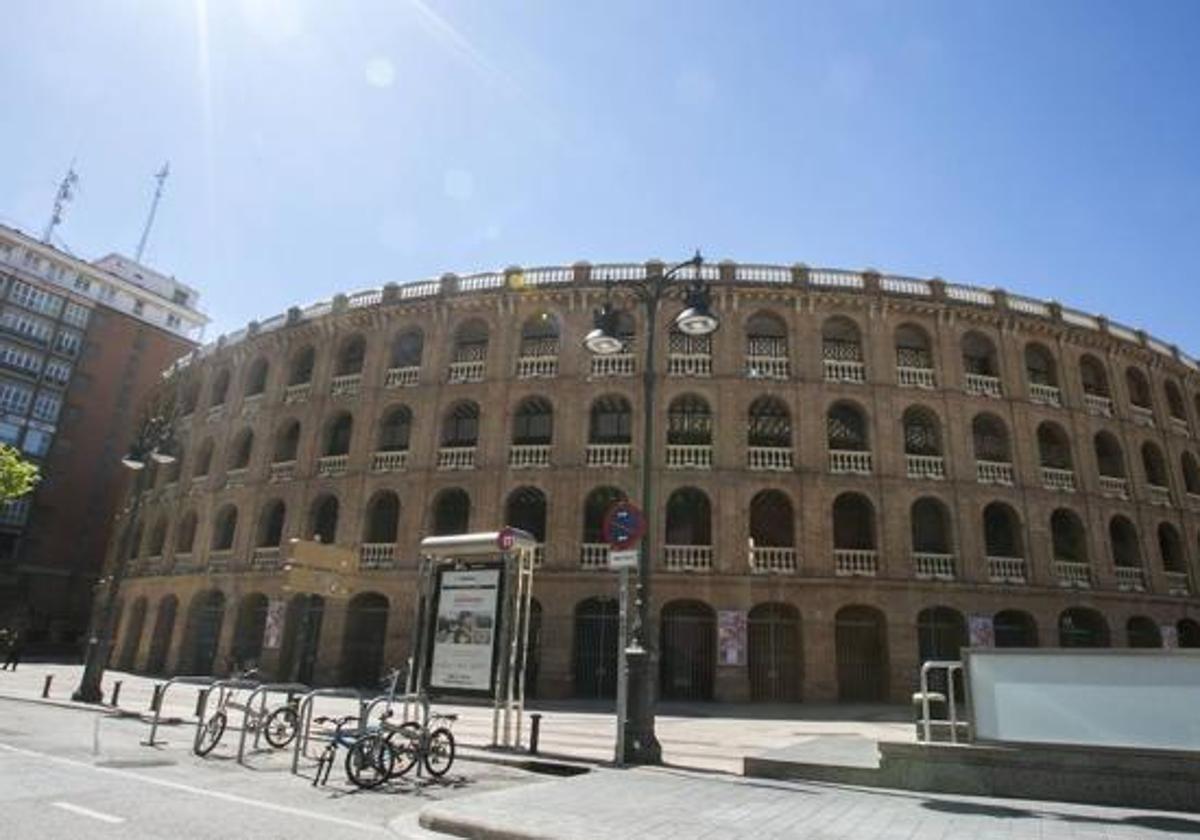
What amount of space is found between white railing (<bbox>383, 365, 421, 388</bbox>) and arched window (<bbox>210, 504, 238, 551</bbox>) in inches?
335

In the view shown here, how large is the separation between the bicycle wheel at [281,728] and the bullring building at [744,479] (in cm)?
900

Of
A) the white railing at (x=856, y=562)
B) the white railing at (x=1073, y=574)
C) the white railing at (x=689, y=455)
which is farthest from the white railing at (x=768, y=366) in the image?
the white railing at (x=1073, y=574)

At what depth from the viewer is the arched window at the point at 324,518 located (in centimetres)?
2662

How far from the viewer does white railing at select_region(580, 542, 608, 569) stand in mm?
22734

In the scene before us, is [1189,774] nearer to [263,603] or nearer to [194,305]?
[263,603]

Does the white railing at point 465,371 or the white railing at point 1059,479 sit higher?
the white railing at point 465,371

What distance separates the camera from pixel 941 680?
2008 centimetres

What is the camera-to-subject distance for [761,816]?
6.83 m

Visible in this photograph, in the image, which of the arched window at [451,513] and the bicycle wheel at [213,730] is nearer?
the bicycle wheel at [213,730]

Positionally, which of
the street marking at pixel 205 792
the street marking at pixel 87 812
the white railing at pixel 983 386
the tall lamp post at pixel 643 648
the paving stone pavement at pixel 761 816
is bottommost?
the street marking at pixel 205 792

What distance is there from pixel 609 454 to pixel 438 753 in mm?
15035

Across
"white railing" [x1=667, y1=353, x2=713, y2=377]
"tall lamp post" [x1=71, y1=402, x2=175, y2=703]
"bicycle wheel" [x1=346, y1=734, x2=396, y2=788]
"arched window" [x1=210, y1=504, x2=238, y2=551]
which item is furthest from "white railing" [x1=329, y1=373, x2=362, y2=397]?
"bicycle wheel" [x1=346, y1=734, x2=396, y2=788]

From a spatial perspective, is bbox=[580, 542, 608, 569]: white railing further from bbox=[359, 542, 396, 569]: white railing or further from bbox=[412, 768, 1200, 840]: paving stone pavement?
bbox=[412, 768, 1200, 840]: paving stone pavement

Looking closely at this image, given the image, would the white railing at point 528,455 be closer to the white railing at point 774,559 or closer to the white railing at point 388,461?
→ the white railing at point 388,461
